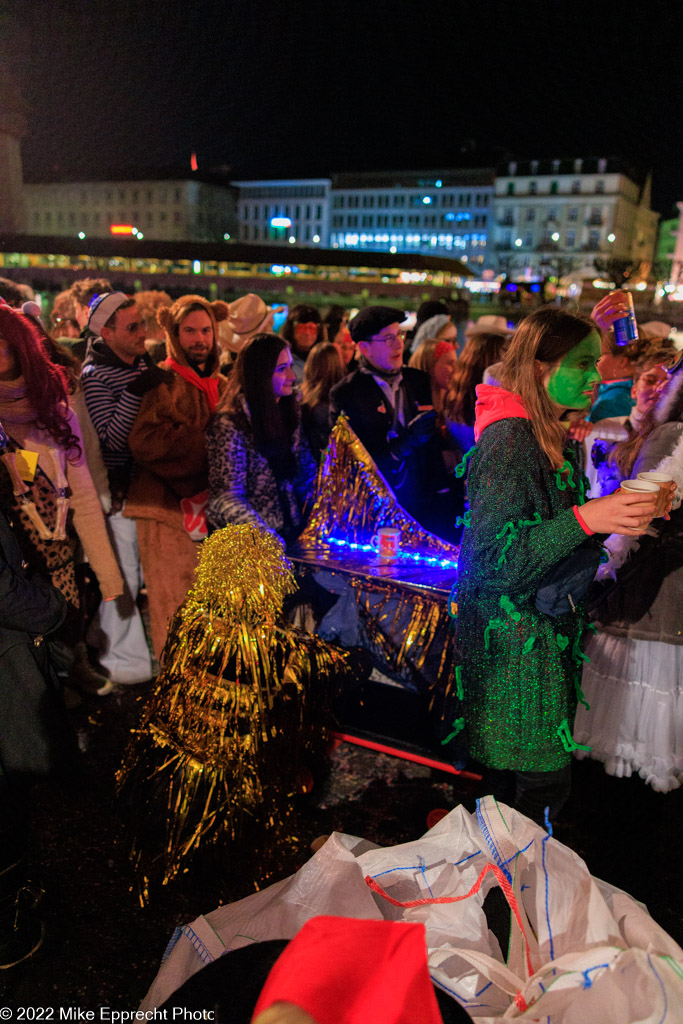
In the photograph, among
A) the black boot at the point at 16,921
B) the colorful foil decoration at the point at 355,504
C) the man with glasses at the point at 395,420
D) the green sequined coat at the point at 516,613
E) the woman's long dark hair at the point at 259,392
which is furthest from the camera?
the man with glasses at the point at 395,420

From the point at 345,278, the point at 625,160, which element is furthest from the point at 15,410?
the point at 625,160

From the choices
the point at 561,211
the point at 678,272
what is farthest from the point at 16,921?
the point at 561,211

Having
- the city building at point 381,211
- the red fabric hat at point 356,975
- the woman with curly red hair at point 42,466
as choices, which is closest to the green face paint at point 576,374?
the red fabric hat at point 356,975

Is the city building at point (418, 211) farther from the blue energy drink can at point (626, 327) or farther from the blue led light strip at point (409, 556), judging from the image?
the blue led light strip at point (409, 556)

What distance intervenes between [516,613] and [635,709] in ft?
4.08

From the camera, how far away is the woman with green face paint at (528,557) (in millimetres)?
1823

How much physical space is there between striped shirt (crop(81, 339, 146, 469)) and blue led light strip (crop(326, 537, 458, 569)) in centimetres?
151

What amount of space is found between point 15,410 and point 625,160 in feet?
293

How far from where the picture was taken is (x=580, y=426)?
3.56 m

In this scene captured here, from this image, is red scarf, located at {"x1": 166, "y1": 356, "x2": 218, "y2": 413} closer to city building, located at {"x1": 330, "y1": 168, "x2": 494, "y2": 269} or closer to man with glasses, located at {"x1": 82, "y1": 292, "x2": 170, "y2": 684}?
man with glasses, located at {"x1": 82, "y1": 292, "x2": 170, "y2": 684}

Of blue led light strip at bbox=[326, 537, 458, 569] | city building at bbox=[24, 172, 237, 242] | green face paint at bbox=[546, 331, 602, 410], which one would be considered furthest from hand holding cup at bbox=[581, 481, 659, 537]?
city building at bbox=[24, 172, 237, 242]

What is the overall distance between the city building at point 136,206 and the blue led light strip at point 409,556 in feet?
287

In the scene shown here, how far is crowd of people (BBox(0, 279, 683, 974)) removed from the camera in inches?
74.9

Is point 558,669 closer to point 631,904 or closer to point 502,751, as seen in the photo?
point 502,751
